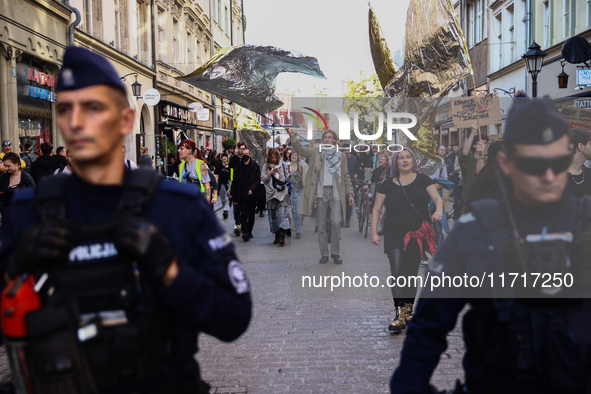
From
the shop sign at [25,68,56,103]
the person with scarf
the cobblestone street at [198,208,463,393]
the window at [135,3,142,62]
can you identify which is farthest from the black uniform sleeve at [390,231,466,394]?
the window at [135,3,142,62]

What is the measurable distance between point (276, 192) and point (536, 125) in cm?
1152

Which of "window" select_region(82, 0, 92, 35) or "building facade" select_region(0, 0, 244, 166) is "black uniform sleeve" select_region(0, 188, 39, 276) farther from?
"window" select_region(82, 0, 92, 35)

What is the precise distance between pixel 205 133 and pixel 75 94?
1773 inches

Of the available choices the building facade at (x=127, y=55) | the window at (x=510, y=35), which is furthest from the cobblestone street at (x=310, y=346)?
the window at (x=510, y=35)

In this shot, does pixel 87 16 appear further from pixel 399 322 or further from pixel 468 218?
pixel 468 218

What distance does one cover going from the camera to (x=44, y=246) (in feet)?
5.97

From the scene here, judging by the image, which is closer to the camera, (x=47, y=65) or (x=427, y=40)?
(x=427, y=40)

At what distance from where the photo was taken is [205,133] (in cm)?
4659

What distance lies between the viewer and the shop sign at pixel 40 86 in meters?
18.5

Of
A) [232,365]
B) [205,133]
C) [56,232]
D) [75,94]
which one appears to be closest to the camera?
[56,232]

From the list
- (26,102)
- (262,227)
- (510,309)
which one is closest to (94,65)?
(510,309)

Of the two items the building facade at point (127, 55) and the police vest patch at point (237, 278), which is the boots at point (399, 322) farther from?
the building facade at point (127, 55)

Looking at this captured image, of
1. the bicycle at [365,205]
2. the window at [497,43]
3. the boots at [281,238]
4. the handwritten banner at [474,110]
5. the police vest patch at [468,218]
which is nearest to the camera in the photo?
the police vest patch at [468,218]

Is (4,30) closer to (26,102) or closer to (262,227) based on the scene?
(26,102)
